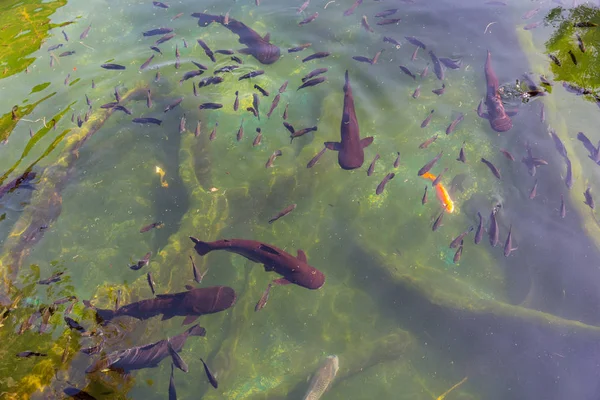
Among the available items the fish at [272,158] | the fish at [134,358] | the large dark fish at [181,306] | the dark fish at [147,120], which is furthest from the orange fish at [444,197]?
the dark fish at [147,120]

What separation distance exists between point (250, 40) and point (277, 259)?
259 inches

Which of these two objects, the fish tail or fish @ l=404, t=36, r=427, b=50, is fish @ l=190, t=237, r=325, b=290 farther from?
fish @ l=404, t=36, r=427, b=50

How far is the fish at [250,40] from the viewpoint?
9648 millimetres

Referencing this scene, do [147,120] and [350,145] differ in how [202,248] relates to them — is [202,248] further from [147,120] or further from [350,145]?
[350,145]

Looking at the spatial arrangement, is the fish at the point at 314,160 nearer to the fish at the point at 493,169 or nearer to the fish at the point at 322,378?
the fish at the point at 493,169

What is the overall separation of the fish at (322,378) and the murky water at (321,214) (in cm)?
17

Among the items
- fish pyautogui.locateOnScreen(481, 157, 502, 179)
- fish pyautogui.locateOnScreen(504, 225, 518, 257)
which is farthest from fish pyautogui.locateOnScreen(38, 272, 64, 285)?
fish pyautogui.locateOnScreen(481, 157, 502, 179)

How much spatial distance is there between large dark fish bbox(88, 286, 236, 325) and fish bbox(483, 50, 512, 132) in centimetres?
652

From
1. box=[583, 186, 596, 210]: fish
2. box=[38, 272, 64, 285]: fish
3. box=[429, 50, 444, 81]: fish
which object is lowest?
box=[38, 272, 64, 285]: fish

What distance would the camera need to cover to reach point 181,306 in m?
6.07

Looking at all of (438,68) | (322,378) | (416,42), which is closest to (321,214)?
(322,378)

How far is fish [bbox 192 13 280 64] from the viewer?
31.7ft

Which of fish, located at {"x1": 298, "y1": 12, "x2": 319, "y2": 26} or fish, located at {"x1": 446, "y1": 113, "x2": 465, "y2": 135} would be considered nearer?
fish, located at {"x1": 446, "y1": 113, "x2": 465, "y2": 135}

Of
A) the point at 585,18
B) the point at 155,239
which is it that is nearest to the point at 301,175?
the point at 155,239
